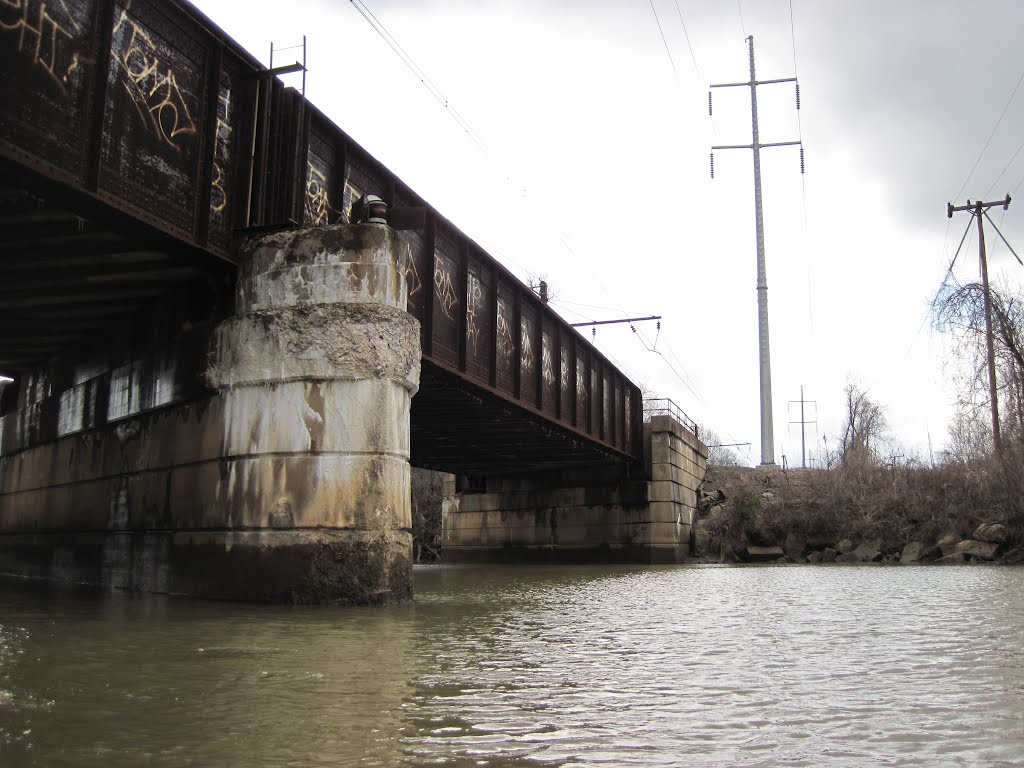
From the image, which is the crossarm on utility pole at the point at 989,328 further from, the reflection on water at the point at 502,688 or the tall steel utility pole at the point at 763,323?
the reflection on water at the point at 502,688

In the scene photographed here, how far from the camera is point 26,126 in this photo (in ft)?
27.8

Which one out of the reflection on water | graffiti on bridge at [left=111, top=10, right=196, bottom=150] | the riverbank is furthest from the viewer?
the riverbank

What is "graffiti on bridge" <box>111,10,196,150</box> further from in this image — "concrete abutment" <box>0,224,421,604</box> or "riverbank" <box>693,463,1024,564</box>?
"riverbank" <box>693,463,1024,564</box>

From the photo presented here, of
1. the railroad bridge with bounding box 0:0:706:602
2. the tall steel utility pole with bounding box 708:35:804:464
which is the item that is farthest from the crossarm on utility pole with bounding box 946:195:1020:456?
the railroad bridge with bounding box 0:0:706:602

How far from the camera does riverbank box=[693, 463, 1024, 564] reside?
95.5 feet

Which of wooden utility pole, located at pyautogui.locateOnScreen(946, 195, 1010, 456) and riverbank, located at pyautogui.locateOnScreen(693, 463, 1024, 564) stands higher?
wooden utility pole, located at pyautogui.locateOnScreen(946, 195, 1010, 456)

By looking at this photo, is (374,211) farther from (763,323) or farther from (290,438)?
(763,323)

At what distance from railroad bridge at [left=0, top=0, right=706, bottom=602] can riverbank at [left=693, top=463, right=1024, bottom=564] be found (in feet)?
69.2

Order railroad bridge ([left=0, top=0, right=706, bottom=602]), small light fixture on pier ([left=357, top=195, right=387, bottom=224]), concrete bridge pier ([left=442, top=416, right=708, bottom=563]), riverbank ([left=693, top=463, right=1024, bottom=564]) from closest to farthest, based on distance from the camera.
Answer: railroad bridge ([left=0, top=0, right=706, bottom=602]), small light fixture on pier ([left=357, top=195, right=387, bottom=224]), riverbank ([left=693, top=463, right=1024, bottom=564]), concrete bridge pier ([left=442, top=416, right=708, bottom=563])

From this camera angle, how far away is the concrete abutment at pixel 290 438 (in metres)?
10.5

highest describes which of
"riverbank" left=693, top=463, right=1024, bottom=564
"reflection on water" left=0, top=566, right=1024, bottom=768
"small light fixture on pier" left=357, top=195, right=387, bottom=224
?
"small light fixture on pier" left=357, top=195, right=387, bottom=224

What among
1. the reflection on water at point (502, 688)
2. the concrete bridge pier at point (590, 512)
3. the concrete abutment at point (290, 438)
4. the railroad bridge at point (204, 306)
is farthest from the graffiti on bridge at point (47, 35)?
the concrete bridge pier at point (590, 512)

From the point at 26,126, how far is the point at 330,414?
4.48 meters

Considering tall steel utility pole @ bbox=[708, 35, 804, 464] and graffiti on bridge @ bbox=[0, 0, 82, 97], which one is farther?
tall steel utility pole @ bbox=[708, 35, 804, 464]
